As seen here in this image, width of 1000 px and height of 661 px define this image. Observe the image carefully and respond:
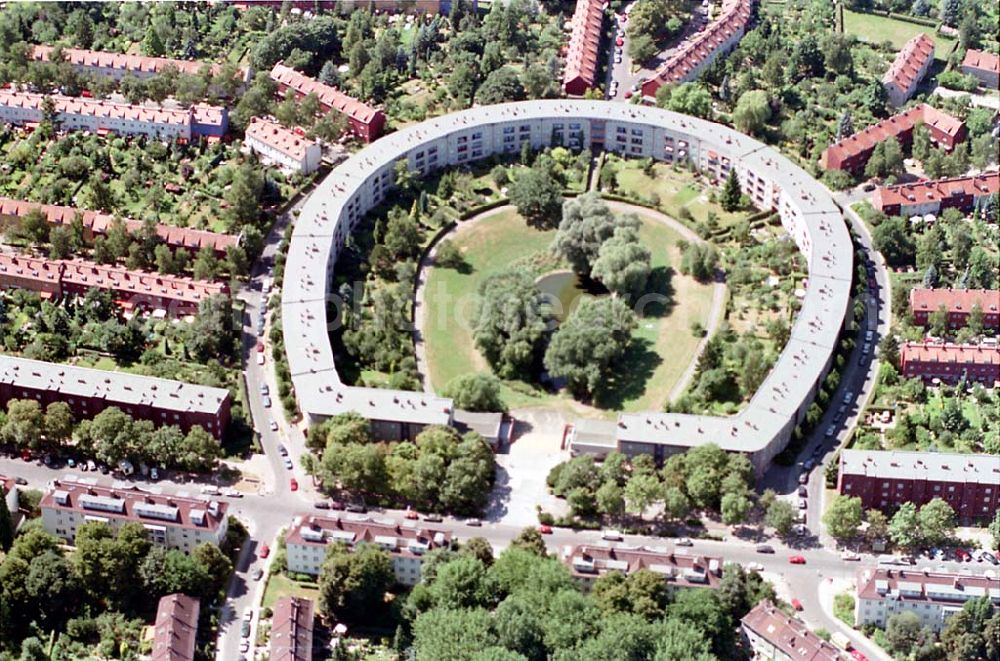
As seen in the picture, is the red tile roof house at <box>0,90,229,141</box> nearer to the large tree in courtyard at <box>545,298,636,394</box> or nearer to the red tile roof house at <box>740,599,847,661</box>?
the large tree in courtyard at <box>545,298,636,394</box>

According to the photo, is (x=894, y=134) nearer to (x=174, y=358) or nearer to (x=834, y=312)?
(x=834, y=312)

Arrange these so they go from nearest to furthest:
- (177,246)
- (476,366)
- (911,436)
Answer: (911,436)
(476,366)
(177,246)

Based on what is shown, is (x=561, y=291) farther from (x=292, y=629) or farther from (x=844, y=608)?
(x=292, y=629)

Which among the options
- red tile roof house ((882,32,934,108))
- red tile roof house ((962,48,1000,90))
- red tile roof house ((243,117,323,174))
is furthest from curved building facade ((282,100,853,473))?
red tile roof house ((962,48,1000,90))

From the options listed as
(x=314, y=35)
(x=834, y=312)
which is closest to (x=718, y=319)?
(x=834, y=312)

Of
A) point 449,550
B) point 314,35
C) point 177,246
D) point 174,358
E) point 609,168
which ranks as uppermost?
point 314,35

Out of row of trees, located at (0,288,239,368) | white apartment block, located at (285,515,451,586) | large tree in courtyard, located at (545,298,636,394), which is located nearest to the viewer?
white apartment block, located at (285,515,451,586)

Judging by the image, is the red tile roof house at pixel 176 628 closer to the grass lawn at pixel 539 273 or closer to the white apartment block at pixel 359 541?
the white apartment block at pixel 359 541

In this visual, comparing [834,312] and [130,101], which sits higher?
[130,101]
